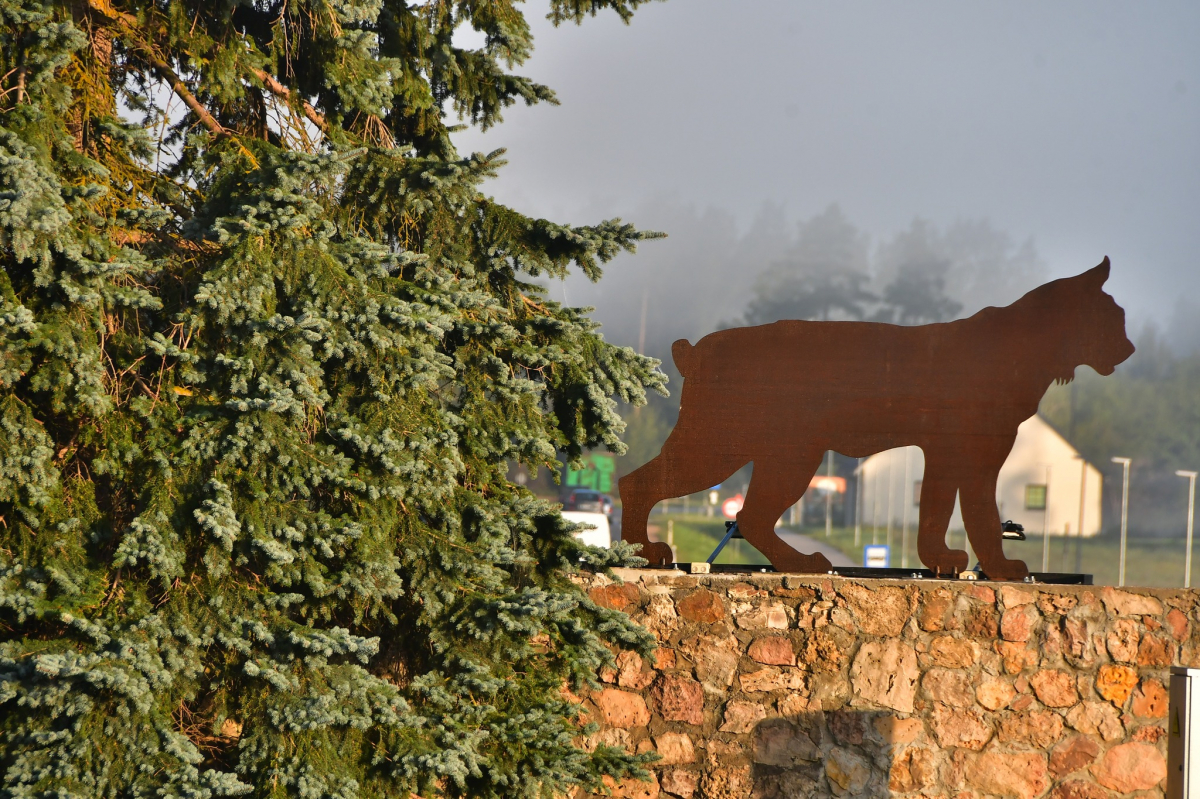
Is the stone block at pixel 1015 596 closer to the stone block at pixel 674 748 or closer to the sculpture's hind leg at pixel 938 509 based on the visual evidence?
the sculpture's hind leg at pixel 938 509

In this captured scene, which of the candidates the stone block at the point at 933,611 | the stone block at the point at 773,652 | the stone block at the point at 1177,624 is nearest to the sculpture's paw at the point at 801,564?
the stone block at the point at 773,652

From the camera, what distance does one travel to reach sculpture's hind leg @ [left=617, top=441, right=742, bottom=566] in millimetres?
4465

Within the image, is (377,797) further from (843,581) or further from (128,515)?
(843,581)

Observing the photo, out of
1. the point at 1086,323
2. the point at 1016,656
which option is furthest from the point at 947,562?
the point at 1086,323

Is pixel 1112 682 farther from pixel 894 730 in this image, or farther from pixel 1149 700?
pixel 894 730

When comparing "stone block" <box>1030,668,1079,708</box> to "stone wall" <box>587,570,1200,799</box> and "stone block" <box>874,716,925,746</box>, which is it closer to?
"stone wall" <box>587,570,1200,799</box>

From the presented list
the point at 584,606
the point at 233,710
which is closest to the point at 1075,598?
the point at 584,606

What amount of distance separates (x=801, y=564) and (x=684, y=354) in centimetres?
111

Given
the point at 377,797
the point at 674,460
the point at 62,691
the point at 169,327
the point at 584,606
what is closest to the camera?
the point at 62,691

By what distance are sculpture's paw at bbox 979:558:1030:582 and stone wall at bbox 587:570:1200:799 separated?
4.5 inches

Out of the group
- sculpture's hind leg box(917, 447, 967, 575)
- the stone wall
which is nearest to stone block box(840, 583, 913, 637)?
the stone wall

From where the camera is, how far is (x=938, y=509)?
448 cm

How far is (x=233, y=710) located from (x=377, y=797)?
624 millimetres

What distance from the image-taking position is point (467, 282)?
4.17m
